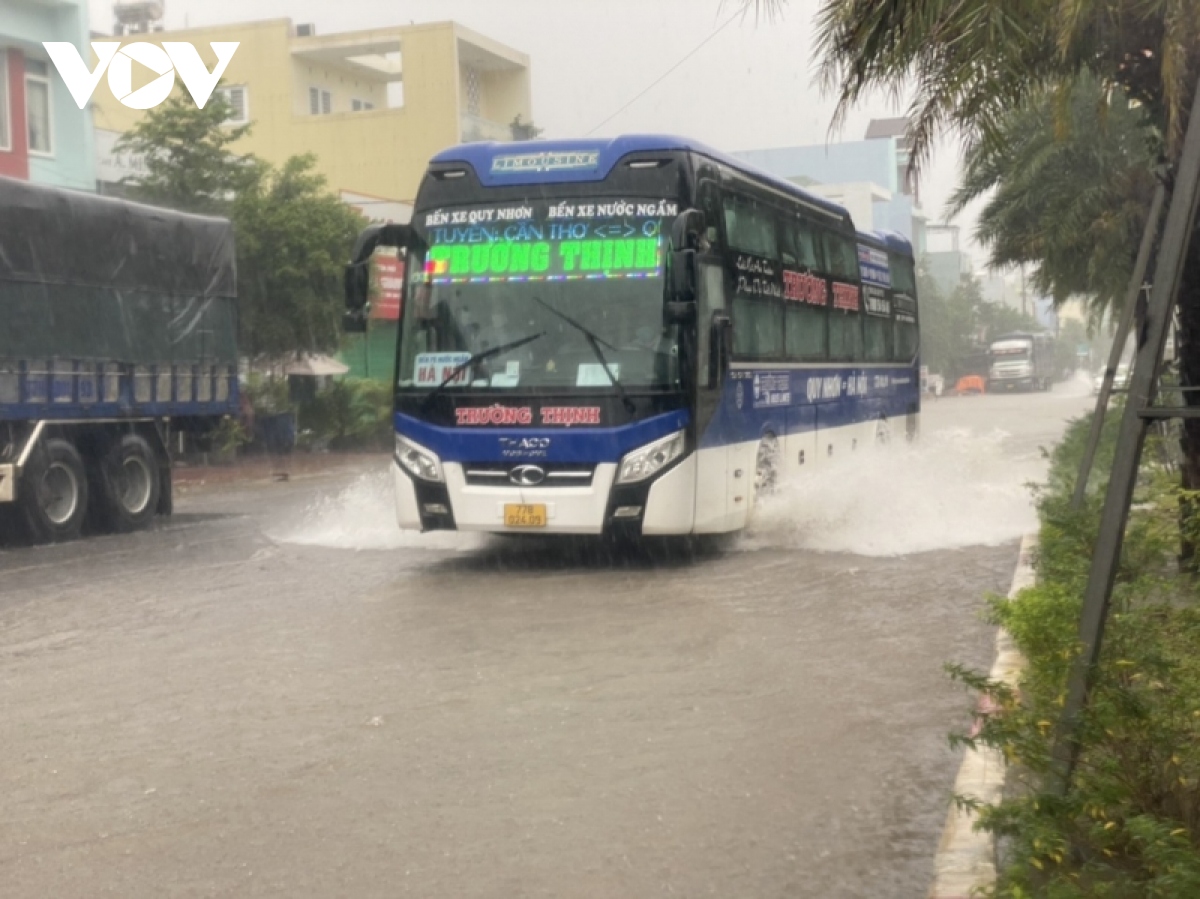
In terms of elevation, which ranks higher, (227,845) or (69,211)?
(69,211)

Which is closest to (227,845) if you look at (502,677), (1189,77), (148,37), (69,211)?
(502,677)

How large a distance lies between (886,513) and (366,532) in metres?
4.91

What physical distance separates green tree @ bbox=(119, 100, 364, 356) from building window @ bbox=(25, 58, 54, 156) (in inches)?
108

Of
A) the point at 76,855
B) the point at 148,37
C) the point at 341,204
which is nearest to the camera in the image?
the point at 76,855

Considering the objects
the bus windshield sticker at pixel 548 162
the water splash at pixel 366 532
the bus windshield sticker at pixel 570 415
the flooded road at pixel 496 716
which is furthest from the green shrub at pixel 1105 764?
the water splash at pixel 366 532

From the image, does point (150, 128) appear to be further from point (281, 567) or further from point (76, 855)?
point (76, 855)

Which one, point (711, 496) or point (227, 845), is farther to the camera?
point (711, 496)

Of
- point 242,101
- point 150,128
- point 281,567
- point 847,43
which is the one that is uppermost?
point 242,101

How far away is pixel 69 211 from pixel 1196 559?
41.8ft

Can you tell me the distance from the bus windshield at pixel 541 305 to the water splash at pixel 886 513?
8.87 feet

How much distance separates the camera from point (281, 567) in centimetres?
1370

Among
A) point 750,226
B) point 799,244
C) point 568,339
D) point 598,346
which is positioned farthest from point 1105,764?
point 799,244

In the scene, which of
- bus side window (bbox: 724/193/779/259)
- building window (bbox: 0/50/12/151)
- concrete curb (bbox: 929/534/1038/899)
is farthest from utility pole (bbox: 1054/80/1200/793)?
building window (bbox: 0/50/12/151)

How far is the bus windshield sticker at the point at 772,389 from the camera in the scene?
48.2 feet
